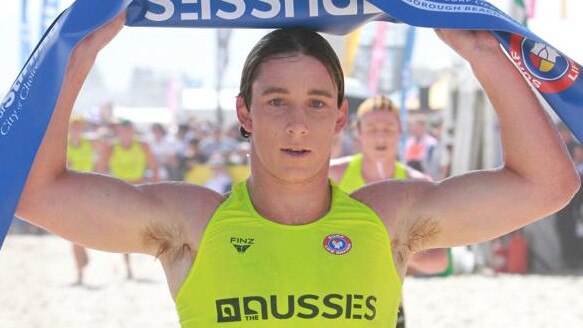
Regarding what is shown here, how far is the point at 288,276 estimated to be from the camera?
2740 mm

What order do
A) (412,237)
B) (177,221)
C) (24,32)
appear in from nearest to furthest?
(177,221), (412,237), (24,32)

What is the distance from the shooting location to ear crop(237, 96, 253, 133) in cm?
290

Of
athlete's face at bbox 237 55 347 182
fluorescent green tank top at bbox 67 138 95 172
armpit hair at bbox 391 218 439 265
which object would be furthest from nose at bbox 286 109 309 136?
fluorescent green tank top at bbox 67 138 95 172

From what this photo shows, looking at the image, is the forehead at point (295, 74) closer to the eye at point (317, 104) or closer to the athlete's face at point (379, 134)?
the eye at point (317, 104)

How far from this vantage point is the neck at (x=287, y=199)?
288 cm

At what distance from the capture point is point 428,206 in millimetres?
2928

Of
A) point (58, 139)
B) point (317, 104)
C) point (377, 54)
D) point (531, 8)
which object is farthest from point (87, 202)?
point (377, 54)

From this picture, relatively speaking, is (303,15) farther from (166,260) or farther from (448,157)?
(448,157)

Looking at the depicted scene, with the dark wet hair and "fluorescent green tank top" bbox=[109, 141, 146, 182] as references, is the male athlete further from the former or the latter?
"fluorescent green tank top" bbox=[109, 141, 146, 182]

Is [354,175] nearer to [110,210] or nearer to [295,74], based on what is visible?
[295,74]

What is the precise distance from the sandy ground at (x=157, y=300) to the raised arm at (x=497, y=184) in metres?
6.18

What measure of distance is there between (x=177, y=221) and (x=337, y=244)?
1.31 feet

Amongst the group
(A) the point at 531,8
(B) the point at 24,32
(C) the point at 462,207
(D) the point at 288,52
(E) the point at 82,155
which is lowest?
(E) the point at 82,155

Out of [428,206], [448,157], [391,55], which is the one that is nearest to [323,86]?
[428,206]
